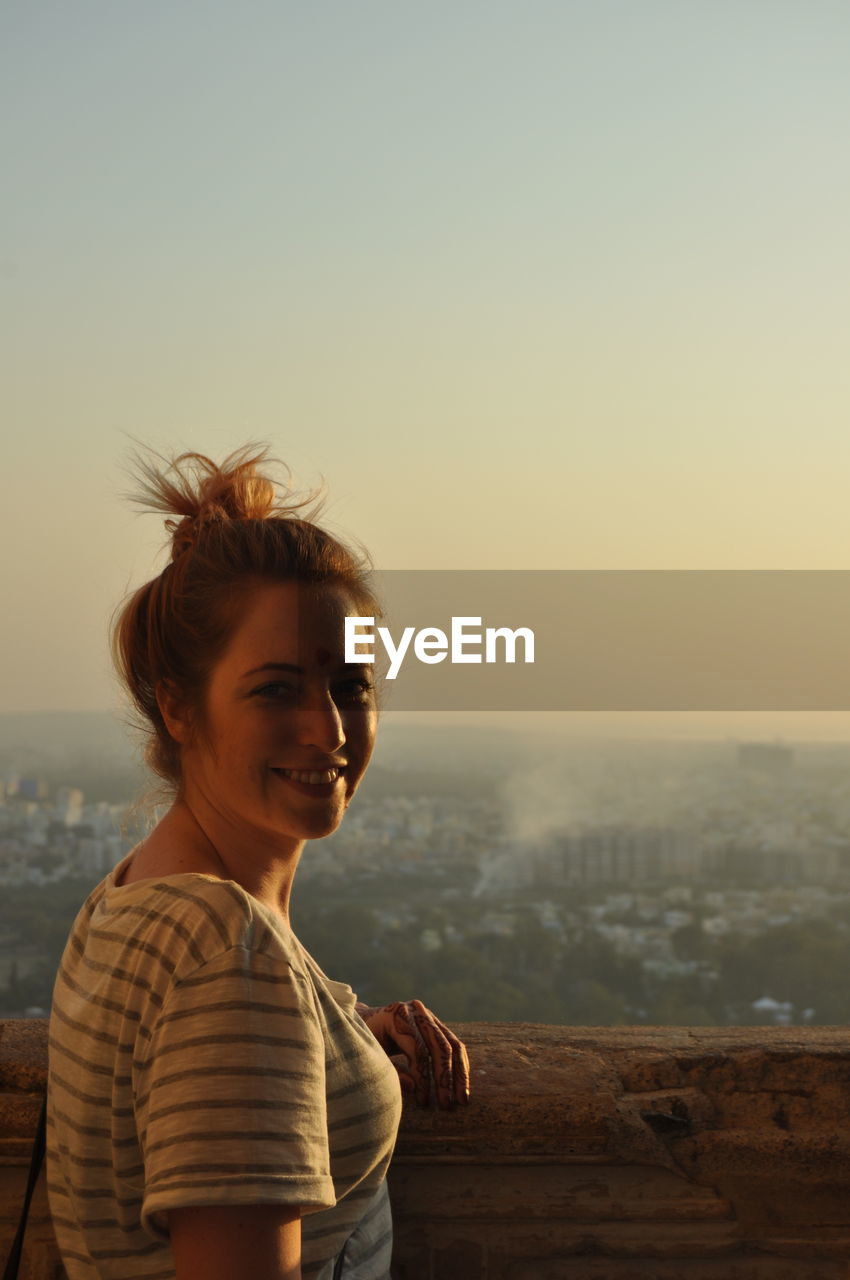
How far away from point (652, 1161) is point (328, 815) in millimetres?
899

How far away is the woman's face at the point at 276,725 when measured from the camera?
1.68m

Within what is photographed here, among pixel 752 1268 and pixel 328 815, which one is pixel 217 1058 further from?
pixel 752 1268

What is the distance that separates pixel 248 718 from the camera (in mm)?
1684

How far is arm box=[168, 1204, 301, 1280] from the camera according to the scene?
4.02ft

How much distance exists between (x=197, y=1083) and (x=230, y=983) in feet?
0.33

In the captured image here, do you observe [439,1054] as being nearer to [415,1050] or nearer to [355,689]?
[415,1050]

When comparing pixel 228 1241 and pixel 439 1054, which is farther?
pixel 439 1054

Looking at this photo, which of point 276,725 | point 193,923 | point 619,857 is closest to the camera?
point 193,923

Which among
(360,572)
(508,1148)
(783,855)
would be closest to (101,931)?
(360,572)

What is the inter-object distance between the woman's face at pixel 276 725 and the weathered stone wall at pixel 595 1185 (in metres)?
0.70

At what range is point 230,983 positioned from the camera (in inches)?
50.4

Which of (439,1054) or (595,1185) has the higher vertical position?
(439,1054)

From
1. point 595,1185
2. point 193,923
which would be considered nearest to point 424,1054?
point 595,1185

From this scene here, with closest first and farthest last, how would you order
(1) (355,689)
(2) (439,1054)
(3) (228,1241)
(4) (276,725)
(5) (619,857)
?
(3) (228,1241), (4) (276,725), (1) (355,689), (2) (439,1054), (5) (619,857)
